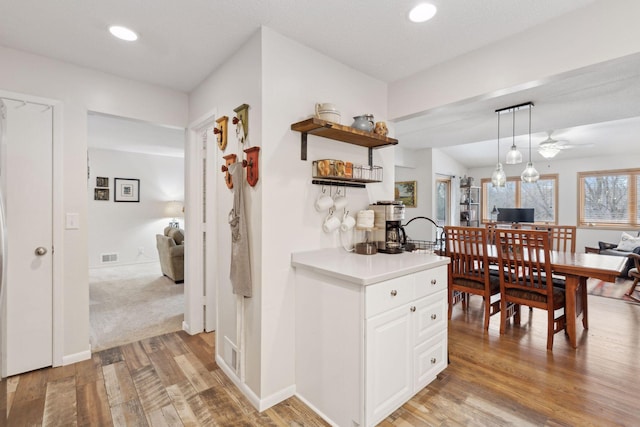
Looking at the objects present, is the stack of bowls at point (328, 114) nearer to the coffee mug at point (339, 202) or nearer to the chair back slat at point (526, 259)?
the coffee mug at point (339, 202)

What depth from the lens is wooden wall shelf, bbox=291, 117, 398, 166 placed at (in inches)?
75.3

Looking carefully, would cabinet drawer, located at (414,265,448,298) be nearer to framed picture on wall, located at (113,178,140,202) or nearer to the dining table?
the dining table

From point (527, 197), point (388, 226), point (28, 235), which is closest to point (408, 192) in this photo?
point (527, 197)

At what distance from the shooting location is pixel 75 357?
96.0 inches

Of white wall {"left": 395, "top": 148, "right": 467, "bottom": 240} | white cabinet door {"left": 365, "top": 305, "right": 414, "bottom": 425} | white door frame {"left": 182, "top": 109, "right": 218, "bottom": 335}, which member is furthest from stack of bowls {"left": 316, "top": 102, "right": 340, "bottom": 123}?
white wall {"left": 395, "top": 148, "right": 467, "bottom": 240}

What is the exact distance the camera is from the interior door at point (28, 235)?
7.22 feet

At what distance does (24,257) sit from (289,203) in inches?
80.3

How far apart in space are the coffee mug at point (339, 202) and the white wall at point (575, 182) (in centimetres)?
691

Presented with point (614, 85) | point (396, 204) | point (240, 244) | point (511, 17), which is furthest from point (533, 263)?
point (240, 244)

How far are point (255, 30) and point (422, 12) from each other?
1017 millimetres

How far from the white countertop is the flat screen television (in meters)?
6.02

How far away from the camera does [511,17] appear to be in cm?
182

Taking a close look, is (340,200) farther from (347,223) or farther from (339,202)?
(347,223)

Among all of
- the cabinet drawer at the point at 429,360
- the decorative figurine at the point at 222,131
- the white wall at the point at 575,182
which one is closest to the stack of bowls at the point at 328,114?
the decorative figurine at the point at 222,131
